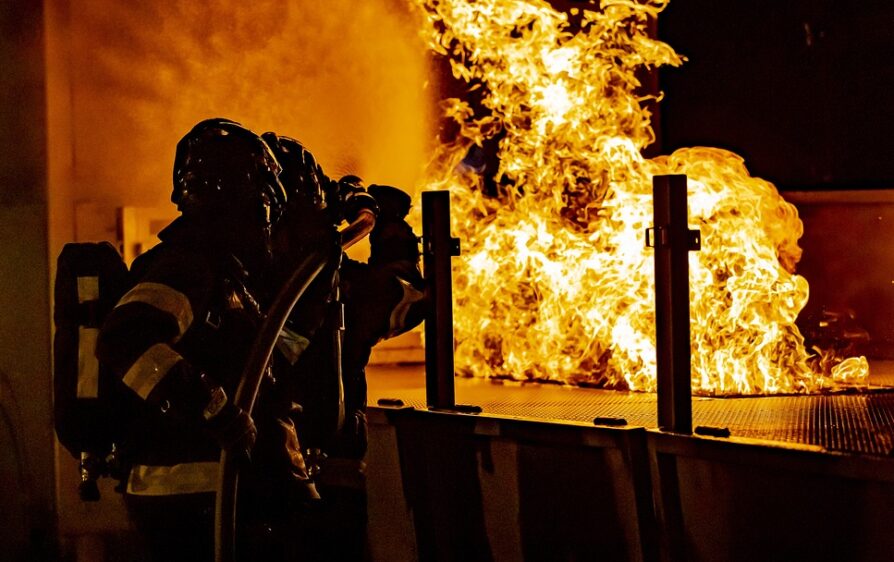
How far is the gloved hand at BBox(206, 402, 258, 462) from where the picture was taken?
10.5 ft

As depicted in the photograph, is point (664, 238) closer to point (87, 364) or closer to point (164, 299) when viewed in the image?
point (164, 299)

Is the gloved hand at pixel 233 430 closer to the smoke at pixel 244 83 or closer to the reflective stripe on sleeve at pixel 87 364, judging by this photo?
the reflective stripe on sleeve at pixel 87 364

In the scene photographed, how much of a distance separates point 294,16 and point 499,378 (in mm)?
2388

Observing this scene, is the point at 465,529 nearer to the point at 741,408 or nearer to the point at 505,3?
the point at 741,408

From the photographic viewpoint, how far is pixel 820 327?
703 cm

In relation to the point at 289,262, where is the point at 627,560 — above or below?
below

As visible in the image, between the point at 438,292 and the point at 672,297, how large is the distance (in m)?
1.09

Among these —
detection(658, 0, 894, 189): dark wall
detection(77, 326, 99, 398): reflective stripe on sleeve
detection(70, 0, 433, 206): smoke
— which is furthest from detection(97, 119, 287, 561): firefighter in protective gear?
detection(658, 0, 894, 189): dark wall

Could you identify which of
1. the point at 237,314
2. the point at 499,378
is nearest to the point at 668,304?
the point at 237,314

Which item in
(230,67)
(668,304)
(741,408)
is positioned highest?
(230,67)

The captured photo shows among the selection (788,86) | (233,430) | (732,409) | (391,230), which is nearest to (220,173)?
(233,430)

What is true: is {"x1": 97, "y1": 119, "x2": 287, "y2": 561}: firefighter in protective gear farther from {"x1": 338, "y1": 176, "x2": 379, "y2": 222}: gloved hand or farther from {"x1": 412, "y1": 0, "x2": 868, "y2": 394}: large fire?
{"x1": 412, "y1": 0, "x2": 868, "y2": 394}: large fire

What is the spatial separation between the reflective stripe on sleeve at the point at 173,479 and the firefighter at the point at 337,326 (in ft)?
1.17

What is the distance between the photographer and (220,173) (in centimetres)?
340
